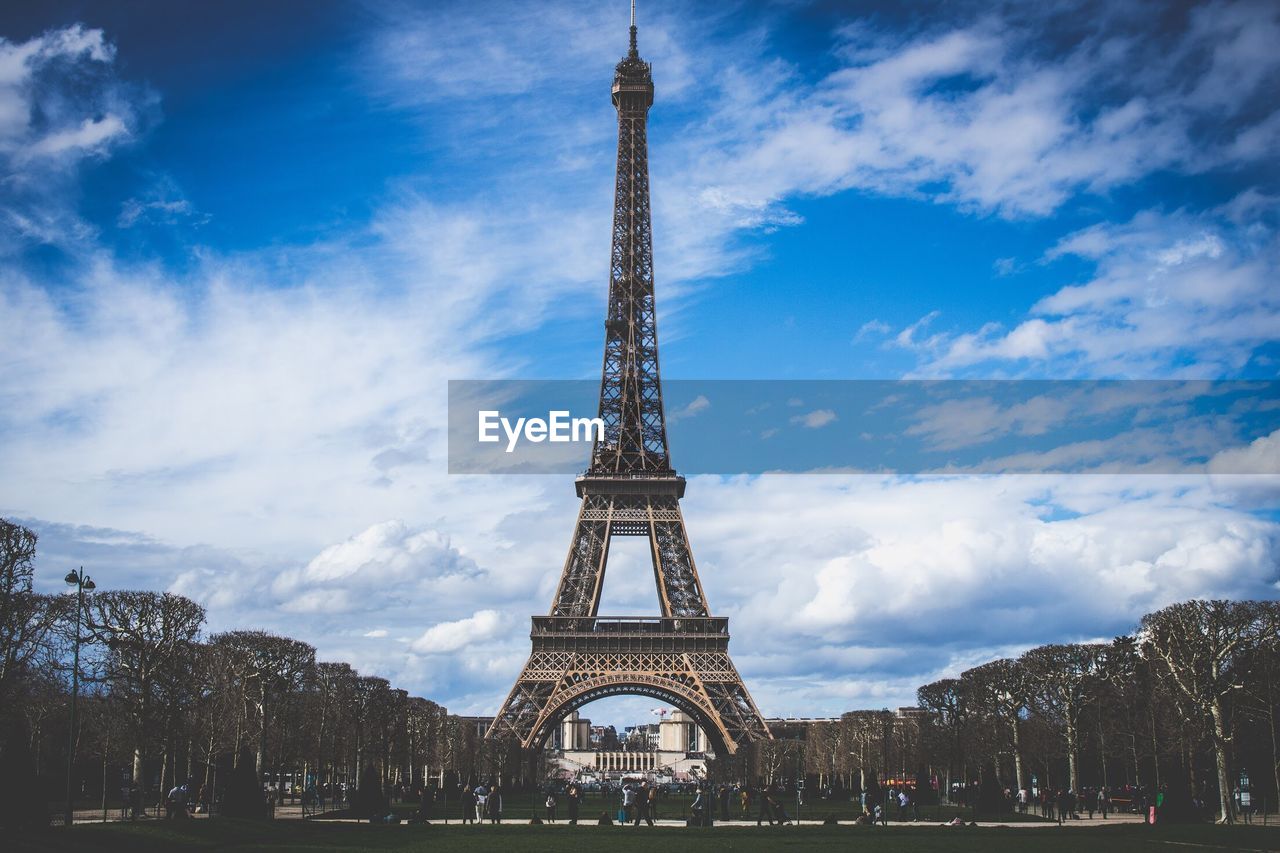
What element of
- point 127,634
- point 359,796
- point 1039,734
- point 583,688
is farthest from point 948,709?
point 127,634

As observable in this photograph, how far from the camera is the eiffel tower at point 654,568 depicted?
273 feet

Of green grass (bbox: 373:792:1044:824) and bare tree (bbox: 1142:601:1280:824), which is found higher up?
bare tree (bbox: 1142:601:1280:824)

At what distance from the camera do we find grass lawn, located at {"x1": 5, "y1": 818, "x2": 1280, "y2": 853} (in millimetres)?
32062

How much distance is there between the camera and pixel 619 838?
38.8 meters

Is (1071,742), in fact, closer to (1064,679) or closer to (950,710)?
(1064,679)

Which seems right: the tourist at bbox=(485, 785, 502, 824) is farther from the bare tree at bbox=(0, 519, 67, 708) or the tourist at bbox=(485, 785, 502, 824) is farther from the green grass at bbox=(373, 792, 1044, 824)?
the bare tree at bbox=(0, 519, 67, 708)

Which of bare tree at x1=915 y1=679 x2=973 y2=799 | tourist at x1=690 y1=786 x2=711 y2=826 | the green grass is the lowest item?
the green grass

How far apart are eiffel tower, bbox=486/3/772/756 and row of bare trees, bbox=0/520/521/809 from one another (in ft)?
38.8

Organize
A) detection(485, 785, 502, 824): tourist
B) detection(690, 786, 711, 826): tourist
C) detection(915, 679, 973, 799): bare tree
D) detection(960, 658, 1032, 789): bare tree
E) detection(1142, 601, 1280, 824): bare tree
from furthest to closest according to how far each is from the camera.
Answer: detection(915, 679, 973, 799): bare tree → detection(960, 658, 1032, 789): bare tree → detection(1142, 601, 1280, 824): bare tree → detection(485, 785, 502, 824): tourist → detection(690, 786, 711, 826): tourist

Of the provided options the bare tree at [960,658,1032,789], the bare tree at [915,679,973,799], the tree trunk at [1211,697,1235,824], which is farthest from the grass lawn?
the bare tree at [915,679,973,799]

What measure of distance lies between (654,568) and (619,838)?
166 feet

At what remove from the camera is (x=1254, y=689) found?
2288 inches

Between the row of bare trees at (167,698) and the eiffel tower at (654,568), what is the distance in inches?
466

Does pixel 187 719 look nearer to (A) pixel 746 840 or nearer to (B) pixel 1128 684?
(A) pixel 746 840
